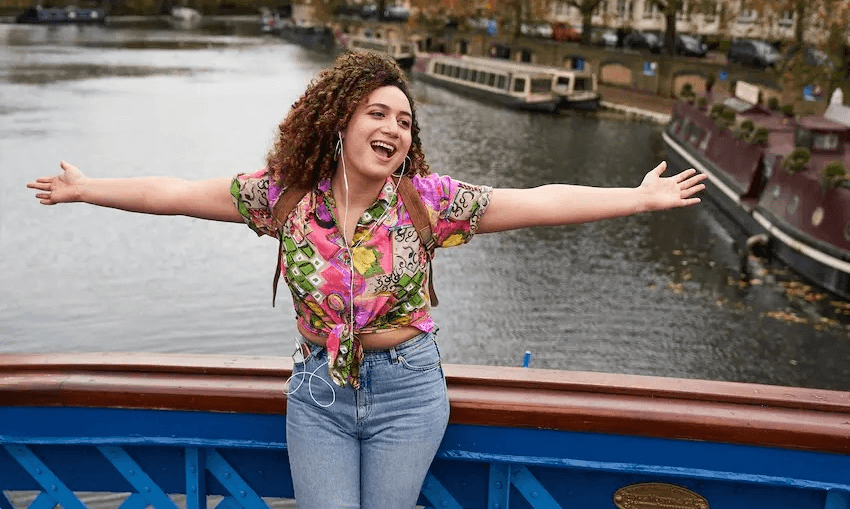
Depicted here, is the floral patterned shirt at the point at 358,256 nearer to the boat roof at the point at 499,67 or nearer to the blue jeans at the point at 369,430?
the blue jeans at the point at 369,430

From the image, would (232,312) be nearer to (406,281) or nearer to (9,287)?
(9,287)

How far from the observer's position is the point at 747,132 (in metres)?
18.7

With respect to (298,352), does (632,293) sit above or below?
below

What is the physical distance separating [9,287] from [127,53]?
151ft

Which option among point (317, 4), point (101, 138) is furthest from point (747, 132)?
point (317, 4)

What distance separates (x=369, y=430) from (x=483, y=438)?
1.04ft

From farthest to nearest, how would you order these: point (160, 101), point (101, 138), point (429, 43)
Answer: point (429, 43), point (160, 101), point (101, 138)

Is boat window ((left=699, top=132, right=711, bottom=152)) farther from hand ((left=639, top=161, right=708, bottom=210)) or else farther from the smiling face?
the smiling face

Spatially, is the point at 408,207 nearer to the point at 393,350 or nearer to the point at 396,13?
the point at 393,350

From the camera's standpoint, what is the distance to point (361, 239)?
7.80 feet

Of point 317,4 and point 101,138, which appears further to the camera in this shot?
point 317,4

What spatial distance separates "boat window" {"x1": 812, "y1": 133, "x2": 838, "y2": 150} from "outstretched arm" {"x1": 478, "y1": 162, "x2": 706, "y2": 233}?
1501 cm

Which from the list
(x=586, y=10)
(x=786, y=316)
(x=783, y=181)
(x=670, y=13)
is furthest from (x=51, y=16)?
(x=786, y=316)

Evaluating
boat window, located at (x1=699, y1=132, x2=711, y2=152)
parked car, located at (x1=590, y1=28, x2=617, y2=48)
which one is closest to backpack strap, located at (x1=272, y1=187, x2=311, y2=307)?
boat window, located at (x1=699, y1=132, x2=711, y2=152)
